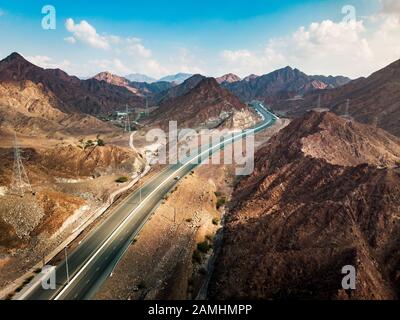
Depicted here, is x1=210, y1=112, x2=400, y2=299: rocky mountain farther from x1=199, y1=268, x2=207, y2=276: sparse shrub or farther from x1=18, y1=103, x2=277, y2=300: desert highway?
x1=18, y1=103, x2=277, y2=300: desert highway

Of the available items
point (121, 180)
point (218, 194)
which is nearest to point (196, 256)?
point (218, 194)

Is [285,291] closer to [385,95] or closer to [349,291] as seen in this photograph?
[349,291]

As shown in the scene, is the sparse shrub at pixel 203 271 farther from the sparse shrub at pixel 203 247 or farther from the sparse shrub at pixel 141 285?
the sparse shrub at pixel 141 285

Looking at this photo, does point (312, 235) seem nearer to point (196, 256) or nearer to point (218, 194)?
point (196, 256)

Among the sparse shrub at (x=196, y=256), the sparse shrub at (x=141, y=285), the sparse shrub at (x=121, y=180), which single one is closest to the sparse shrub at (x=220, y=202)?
the sparse shrub at (x=196, y=256)

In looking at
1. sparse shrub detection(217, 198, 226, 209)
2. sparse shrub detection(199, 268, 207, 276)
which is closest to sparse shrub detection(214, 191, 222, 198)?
A: sparse shrub detection(217, 198, 226, 209)

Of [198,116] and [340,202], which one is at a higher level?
[198,116]
